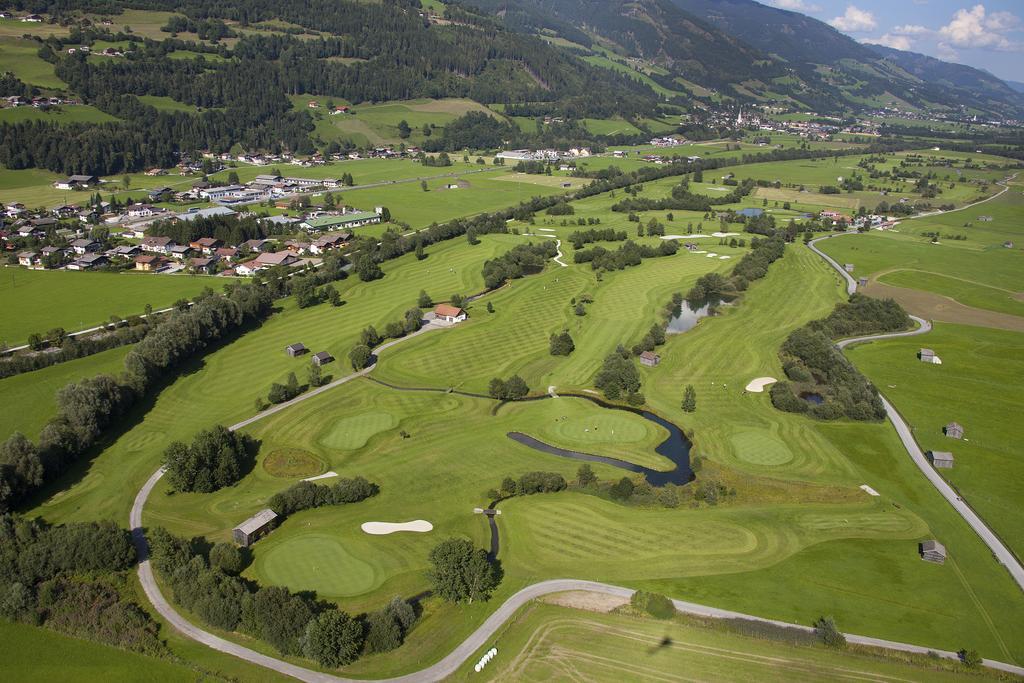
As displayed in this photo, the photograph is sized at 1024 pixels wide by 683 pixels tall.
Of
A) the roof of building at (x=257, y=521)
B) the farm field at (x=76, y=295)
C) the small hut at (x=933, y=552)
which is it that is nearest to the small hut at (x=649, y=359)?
the small hut at (x=933, y=552)

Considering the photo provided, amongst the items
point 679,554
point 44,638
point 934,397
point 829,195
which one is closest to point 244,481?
point 44,638

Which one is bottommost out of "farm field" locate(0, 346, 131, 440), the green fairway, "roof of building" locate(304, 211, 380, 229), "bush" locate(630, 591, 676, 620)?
the green fairway

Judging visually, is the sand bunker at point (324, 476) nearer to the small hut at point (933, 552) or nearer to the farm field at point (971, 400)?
the small hut at point (933, 552)

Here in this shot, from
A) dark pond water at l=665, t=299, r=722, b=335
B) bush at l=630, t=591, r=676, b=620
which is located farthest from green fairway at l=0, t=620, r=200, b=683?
dark pond water at l=665, t=299, r=722, b=335

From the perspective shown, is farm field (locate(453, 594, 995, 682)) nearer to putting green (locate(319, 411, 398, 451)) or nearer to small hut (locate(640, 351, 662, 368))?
putting green (locate(319, 411, 398, 451))

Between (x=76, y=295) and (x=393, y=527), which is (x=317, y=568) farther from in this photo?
(x=76, y=295)

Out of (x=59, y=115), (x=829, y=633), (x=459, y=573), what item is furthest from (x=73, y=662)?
(x=59, y=115)
